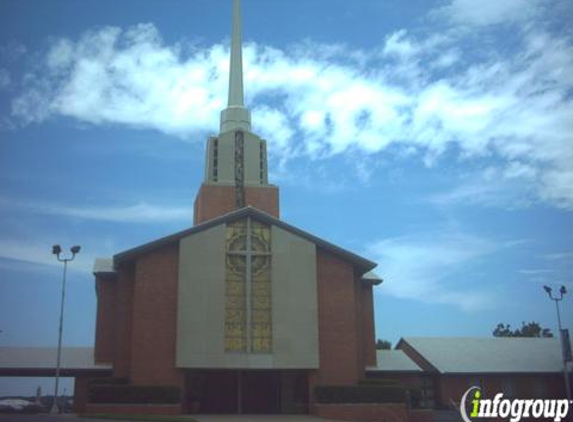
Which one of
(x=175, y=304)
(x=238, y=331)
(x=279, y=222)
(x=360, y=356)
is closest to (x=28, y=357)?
(x=175, y=304)

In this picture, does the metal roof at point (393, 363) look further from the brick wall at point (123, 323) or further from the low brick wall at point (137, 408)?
the brick wall at point (123, 323)

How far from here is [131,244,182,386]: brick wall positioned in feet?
123

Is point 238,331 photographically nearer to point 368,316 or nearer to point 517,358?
point 368,316

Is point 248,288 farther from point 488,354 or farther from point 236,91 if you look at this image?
point 488,354

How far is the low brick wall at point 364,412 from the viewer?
3606cm

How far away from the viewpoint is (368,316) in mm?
46844

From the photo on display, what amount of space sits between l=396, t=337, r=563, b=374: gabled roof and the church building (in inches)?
367

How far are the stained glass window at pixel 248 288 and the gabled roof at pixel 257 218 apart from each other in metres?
0.54

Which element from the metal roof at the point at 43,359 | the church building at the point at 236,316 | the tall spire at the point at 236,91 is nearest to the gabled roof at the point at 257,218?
the church building at the point at 236,316

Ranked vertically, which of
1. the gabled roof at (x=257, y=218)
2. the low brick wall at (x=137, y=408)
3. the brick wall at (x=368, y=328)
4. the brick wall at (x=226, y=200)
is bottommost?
the low brick wall at (x=137, y=408)

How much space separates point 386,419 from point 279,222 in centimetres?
1329

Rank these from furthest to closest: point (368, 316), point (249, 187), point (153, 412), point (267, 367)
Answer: point (249, 187) < point (368, 316) < point (267, 367) < point (153, 412)

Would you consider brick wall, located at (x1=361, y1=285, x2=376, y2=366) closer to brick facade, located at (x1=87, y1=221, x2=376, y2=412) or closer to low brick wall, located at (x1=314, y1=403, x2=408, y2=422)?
brick facade, located at (x1=87, y1=221, x2=376, y2=412)

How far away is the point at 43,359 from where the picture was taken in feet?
136
